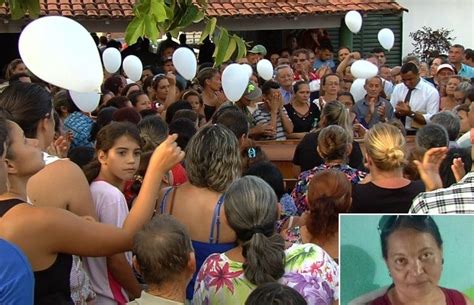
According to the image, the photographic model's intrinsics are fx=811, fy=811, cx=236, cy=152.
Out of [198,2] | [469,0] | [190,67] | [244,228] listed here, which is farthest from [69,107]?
[469,0]

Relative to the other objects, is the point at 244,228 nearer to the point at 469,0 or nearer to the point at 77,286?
the point at 77,286

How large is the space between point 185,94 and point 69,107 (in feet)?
4.21

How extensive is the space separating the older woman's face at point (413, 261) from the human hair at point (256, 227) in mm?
612

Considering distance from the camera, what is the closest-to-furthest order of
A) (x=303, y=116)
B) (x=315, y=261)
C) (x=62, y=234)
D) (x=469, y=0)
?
(x=62, y=234)
(x=315, y=261)
(x=303, y=116)
(x=469, y=0)

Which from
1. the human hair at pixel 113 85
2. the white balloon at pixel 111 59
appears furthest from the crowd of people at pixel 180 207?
the white balloon at pixel 111 59

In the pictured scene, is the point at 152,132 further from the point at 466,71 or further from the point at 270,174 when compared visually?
the point at 466,71

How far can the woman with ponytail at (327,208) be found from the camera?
382 cm

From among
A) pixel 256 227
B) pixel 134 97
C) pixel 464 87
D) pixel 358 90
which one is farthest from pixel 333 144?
pixel 358 90

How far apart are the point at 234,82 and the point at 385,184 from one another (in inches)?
150

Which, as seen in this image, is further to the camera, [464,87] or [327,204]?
[464,87]

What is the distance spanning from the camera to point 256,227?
3209mm

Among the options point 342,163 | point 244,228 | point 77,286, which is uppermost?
point 342,163

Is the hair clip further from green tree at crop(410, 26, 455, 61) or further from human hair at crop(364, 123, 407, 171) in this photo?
green tree at crop(410, 26, 455, 61)

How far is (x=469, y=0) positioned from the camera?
72.5 feet
